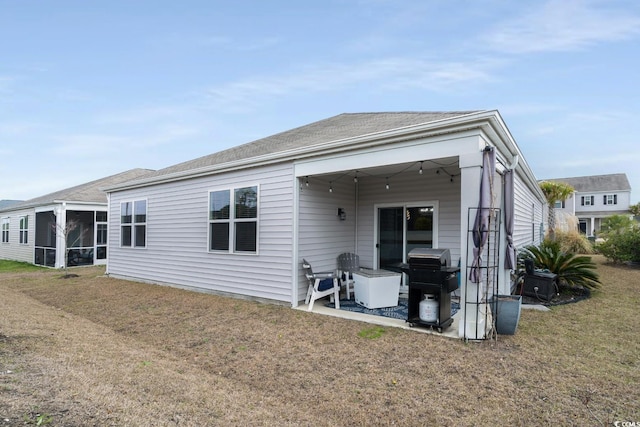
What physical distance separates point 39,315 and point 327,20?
361 inches

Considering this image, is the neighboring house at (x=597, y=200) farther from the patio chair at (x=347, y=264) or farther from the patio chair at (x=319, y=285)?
the patio chair at (x=319, y=285)

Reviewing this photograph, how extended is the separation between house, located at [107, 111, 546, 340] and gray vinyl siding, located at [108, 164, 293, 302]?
0.02m

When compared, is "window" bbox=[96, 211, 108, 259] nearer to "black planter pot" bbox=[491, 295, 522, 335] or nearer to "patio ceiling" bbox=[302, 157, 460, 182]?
"patio ceiling" bbox=[302, 157, 460, 182]

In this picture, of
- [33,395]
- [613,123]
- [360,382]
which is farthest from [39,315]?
[613,123]

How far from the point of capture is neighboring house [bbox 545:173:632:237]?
3231 cm

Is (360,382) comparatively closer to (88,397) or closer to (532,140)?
(88,397)

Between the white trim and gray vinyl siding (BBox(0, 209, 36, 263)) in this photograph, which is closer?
the white trim

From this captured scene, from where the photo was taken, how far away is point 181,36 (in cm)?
951

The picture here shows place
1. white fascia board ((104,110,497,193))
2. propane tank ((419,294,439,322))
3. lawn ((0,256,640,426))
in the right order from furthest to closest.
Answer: propane tank ((419,294,439,322)), white fascia board ((104,110,497,193)), lawn ((0,256,640,426))

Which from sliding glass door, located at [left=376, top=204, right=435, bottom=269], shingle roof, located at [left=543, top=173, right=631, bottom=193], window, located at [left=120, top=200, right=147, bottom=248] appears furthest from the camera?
shingle roof, located at [left=543, top=173, right=631, bottom=193]

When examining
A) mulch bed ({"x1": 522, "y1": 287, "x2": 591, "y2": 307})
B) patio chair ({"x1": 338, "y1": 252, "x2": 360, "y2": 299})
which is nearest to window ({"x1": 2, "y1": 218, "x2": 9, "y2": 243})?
patio chair ({"x1": 338, "y1": 252, "x2": 360, "y2": 299})

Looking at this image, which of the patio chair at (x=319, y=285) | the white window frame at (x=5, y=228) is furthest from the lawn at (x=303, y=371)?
the white window frame at (x=5, y=228)

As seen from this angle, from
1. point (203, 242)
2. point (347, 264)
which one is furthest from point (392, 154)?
point (203, 242)

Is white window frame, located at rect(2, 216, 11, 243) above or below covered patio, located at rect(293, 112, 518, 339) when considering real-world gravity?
below
